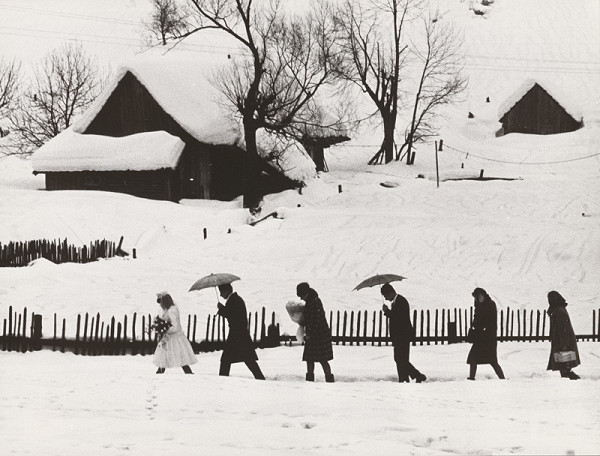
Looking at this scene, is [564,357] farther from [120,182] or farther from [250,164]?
[120,182]

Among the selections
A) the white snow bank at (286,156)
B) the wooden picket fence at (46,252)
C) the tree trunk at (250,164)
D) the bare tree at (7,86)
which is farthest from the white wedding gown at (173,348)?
the bare tree at (7,86)

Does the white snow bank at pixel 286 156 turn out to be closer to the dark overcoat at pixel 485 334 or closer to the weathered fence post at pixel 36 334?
the weathered fence post at pixel 36 334

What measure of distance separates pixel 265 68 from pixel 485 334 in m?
23.9

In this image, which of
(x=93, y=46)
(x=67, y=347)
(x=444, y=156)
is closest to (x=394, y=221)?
(x=67, y=347)

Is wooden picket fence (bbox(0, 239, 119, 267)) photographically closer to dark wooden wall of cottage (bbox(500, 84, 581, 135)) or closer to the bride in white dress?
the bride in white dress

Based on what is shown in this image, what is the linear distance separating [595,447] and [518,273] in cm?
1698

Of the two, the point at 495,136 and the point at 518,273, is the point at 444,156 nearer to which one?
the point at 495,136

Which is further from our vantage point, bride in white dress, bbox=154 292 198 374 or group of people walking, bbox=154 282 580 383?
bride in white dress, bbox=154 292 198 374

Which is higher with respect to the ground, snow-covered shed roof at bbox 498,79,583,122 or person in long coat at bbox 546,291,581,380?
snow-covered shed roof at bbox 498,79,583,122

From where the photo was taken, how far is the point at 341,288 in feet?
72.8

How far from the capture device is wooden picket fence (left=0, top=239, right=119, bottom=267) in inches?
934

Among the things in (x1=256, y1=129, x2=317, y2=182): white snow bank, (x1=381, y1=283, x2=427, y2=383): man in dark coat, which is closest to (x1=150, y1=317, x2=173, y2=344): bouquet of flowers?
(x1=381, y1=283, x2=427, y2=383): man in dark coat

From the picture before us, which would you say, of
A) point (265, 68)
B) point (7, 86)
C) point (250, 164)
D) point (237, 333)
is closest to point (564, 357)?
point (237, 333)

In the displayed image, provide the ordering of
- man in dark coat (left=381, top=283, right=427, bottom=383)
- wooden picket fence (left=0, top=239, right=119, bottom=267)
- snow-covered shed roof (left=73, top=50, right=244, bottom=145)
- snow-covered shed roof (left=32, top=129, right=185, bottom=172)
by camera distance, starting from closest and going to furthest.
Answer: man in dark coat (left=381, top=283, right=427, bottom=383), wooden picket fence (left=0, top=239, right=119, bottom=267), snow-covered shed roof (left=32, top=129, right=185, bottom=172), snow-covered shed roof (left=73, top=50, right=244, bottom=145)
